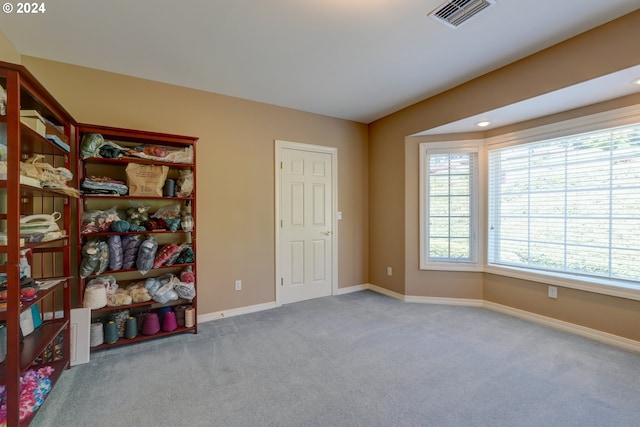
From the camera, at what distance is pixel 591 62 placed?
2170mm

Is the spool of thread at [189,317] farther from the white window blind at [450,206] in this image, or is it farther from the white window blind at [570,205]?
the white window blind at [570,205]

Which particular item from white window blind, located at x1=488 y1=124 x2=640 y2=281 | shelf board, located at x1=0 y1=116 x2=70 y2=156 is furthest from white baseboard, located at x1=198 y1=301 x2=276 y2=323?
white window blind, located at x1=488 y1=124 x2=640 y2=281

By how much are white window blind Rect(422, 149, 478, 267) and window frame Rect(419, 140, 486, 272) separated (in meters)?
0.01

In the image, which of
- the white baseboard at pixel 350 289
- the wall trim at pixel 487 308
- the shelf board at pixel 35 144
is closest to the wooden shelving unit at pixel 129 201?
the shelf board at pixel 35 144

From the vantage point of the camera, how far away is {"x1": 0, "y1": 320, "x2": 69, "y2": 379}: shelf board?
1545 mm

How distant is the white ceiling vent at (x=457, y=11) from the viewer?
189 cm

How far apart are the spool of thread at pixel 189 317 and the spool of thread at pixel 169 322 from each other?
0.36ft

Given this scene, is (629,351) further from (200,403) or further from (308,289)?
(200,403)

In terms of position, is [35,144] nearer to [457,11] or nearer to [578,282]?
[457,11]

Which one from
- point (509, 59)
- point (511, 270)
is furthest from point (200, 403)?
point (509, 59)

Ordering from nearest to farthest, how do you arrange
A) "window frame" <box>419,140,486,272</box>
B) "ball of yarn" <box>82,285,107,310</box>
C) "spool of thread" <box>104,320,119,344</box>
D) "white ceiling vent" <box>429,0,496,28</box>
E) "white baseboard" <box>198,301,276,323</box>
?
1. "white ceiling vent" <box>429,0,496,28</box>
2. "ball of yarn" <box>82,285,107,310</box>
3. "spool of thread" <box>104,320,119,344</box>
4. "white baseboard" <box>198,301,276,323</box>
5. "window frame" <box>419,140,486,272</box>

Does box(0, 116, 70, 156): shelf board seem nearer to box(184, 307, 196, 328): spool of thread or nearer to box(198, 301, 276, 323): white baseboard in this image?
box(184, 307, 196, 328): spool of thread

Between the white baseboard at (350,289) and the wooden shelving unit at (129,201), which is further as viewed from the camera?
the white baseboard at (350,289)

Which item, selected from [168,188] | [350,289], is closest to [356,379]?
[350,289]
